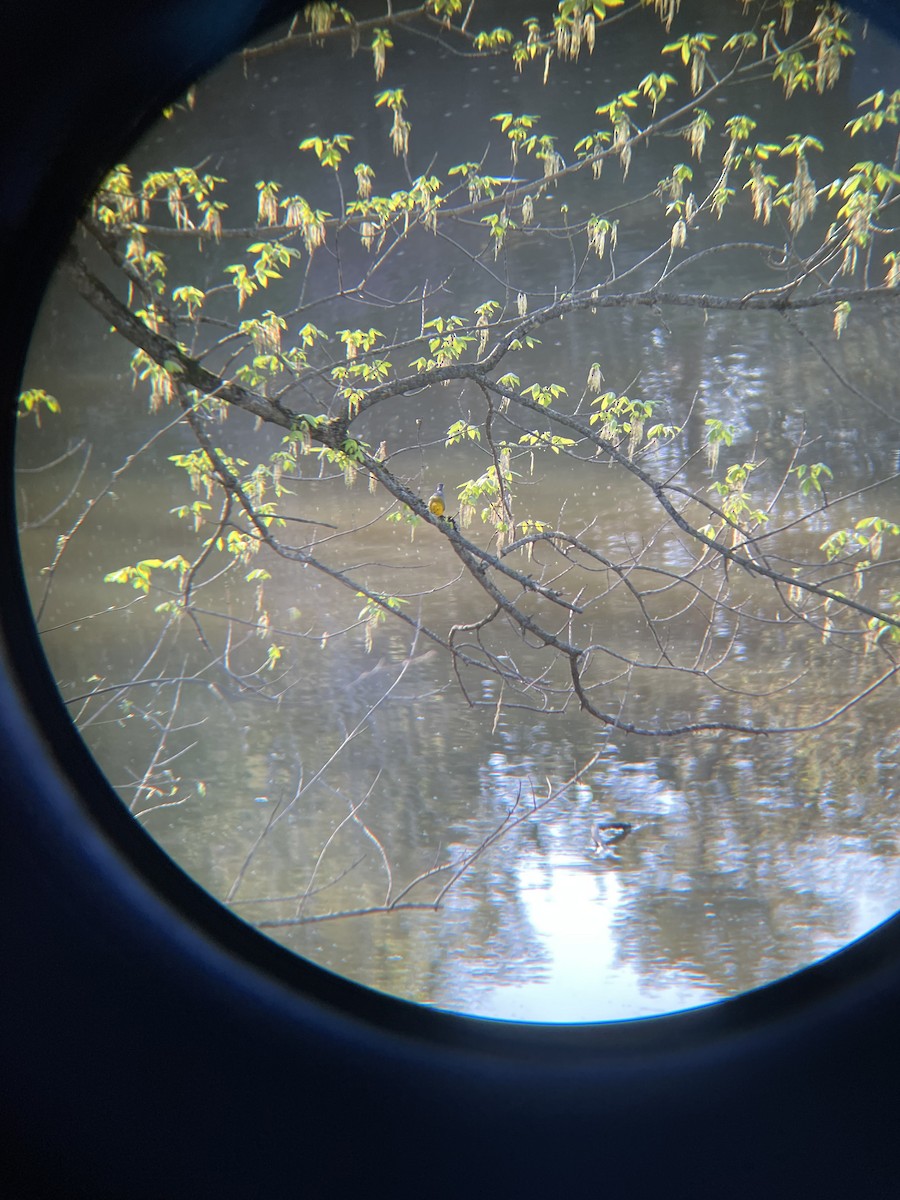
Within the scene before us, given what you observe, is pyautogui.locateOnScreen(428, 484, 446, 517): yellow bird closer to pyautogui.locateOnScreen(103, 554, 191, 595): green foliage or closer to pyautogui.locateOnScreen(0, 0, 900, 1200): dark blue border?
pyautogui.locateOnScreen(103, 554, 191, 595): green foliage

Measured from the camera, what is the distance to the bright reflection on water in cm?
151

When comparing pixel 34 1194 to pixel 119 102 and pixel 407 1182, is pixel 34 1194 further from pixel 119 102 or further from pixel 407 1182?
pixel 119 102

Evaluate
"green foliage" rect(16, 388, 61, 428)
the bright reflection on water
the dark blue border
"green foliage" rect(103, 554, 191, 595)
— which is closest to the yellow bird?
the bright reflection on water

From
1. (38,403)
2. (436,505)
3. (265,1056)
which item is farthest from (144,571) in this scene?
(265,1056)

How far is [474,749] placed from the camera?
1.75m

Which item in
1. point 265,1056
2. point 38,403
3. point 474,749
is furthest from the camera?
point 474,749

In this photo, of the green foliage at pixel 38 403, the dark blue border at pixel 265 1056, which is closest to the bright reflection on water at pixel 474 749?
the green foliage at pixel 38 403

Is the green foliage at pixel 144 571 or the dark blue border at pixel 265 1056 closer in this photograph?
the dark blue border at pixel 265 1056

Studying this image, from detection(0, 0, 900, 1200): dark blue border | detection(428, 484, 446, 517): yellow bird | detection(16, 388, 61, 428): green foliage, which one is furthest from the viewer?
detection(428, 484, 446, 517): yellow bird

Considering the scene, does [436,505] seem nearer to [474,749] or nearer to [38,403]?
[474,749]

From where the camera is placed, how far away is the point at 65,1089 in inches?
27.9

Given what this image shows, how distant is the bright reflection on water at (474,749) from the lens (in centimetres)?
151

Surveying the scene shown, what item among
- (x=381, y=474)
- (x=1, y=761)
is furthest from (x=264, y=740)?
(x=1, y=761)

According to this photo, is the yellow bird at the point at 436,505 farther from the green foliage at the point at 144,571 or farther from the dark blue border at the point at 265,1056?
the dark blue border at the point at 265,1056
